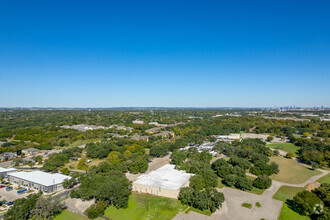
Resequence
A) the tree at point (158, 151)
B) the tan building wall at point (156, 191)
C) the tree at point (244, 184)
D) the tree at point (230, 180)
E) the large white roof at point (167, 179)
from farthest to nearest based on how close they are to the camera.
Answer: the tree at point (158, 151), the tree at point (230, 180), the tree at point (244, 184), the large white roof at point (167, 179), the tan building wall at point (156, 191)

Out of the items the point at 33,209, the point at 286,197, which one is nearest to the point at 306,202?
the point at 286,197

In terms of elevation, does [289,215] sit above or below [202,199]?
below

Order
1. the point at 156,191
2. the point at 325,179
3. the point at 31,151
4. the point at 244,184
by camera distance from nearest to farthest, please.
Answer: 1. the point at 156,191
2. the point at 244,184
3. the point at 325,179
4. the point at 31,151

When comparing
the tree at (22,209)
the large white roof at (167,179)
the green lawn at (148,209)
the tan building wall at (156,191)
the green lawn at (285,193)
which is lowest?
the green lawn at (285,193)

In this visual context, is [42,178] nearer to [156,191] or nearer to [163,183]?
[156,191]

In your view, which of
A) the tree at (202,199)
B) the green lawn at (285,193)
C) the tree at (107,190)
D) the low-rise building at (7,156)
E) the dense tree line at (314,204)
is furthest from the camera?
the low-rise building at (7,156)

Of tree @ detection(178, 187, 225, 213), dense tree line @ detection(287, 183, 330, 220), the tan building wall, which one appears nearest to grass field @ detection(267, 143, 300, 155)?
dense tree line @ detection(287, 183, 330, 220)

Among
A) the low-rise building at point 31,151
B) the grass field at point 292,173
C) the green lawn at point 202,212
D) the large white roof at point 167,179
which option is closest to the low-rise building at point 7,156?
the low-rise building at point 31,151

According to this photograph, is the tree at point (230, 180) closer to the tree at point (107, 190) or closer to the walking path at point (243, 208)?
the walking path at point (243, 208)
